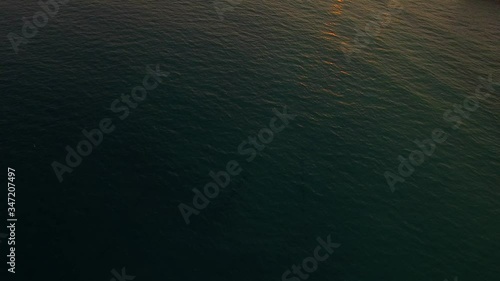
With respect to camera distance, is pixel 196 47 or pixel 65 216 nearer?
pixel 65 216

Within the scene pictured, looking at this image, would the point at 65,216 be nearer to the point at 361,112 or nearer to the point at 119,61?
the point at 119,61

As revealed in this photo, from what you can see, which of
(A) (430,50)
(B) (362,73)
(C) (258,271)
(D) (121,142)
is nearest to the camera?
(C) (258,271)

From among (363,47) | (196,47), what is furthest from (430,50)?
(196,47)

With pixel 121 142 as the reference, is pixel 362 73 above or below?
above

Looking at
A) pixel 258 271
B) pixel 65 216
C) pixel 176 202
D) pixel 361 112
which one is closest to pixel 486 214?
pixel 361 112

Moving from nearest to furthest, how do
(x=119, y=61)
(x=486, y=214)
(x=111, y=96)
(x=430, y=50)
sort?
(x=486, y=214)
(x=111, y=96)
(x=119, y=61)
(x=430, y=50)

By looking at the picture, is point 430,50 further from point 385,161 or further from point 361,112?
point 385,161
